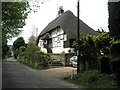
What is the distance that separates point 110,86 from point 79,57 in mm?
7907

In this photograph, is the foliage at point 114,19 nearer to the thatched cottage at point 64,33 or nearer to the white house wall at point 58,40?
the thatched cottage at point 64,33

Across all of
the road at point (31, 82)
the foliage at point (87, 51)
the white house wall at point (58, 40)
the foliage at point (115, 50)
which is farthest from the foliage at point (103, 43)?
the white house wall at point (58, 40)

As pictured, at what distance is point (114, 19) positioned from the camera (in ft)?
48.3

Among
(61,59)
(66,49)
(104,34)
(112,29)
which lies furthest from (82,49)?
(66,49)

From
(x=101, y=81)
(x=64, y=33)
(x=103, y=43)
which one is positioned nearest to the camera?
(x=101, y=81)

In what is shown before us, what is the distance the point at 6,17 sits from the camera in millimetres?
16672

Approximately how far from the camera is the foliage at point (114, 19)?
47.2ft

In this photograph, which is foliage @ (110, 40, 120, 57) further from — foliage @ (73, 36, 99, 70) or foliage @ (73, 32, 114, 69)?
foliage @ (73, 36, 99, 70)

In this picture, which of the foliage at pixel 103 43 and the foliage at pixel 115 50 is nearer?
the foliage at pixel 115 50

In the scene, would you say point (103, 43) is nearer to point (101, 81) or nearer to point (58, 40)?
point (101, 81)

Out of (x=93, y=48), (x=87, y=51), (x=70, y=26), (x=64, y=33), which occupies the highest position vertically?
(x=70, y=26)

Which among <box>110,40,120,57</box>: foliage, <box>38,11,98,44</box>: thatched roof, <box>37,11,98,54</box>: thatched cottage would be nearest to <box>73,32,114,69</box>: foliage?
<box>110,40,120,57</box>: foliage

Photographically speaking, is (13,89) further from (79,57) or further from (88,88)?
(79,57)

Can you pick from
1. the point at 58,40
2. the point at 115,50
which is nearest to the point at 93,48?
the point at 115,50
